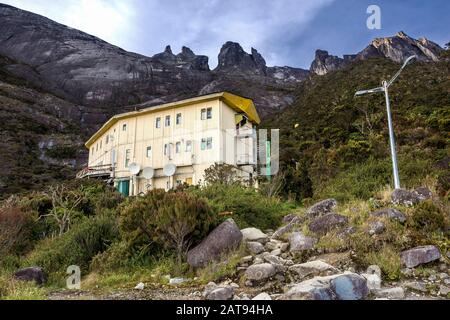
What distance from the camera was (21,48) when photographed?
113m

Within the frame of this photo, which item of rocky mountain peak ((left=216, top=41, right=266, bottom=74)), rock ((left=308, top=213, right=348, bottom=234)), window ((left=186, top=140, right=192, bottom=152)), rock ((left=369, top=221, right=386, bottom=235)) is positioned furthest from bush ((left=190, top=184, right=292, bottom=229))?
rocky mountain peak ((left=216, top=41, right=266, bottom=74))

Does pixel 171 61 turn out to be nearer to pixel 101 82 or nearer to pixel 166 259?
pixel 101 82

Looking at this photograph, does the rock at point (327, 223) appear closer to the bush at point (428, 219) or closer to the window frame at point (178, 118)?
the bush at point (428, 219)

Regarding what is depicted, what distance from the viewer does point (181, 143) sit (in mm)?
28406

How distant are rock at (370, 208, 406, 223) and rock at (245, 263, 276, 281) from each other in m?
3.29

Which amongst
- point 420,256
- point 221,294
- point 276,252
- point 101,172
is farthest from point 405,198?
point 101,172

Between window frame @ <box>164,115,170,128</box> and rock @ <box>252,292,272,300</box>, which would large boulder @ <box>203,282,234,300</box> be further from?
window frame @ <box>164,115,170,128</box>

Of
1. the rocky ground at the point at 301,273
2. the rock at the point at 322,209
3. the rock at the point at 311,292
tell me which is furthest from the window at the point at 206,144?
the rock at the point at 311,292

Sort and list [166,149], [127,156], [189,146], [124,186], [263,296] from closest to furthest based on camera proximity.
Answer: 1. [263,296]
2. [189,146]
3. [166,149]
4. [124,186]
5. [127,156]

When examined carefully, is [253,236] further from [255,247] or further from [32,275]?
[32,275]

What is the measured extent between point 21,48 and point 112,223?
403 ft

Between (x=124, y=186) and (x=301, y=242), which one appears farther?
(x=124, y=186)

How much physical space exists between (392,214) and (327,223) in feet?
4.75
